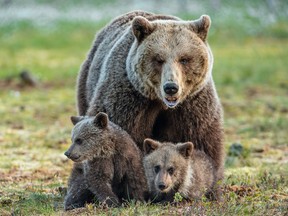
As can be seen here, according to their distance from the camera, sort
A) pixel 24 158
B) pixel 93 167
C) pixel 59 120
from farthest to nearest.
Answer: pixel 59 120, pixel 24 158, pixel 93 167

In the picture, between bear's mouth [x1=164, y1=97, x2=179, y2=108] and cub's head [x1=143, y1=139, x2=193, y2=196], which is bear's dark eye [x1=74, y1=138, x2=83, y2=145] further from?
bear's mouth [x1=164, y1=97, x2=179, y2=108]

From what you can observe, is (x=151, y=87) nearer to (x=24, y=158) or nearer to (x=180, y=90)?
(x=180, y=90)

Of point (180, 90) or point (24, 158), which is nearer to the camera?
point (180, 90)

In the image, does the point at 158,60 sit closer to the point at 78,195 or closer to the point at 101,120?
the point at 101,120

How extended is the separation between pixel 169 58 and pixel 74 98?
28.1ft

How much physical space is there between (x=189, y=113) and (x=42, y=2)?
27.2 meters

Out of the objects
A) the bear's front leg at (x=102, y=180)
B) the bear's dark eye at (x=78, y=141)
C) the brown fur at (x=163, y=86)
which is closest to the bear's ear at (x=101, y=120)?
the bear's dark eye at (x=78, y=141)

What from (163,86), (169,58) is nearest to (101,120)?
(163,86)

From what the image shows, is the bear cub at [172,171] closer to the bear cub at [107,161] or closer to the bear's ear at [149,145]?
the bear's ear at [149,145]

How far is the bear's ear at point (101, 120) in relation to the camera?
23.8 ft

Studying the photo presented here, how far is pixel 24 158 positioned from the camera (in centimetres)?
1053

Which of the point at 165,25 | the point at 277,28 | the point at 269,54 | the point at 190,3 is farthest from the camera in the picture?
the point at 190,3

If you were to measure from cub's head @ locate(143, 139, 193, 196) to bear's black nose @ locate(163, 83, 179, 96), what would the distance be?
53 cm

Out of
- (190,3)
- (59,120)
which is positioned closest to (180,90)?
(59,120)
